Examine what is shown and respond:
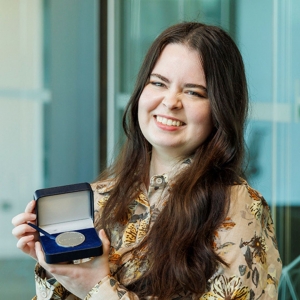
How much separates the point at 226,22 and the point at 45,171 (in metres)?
1.31

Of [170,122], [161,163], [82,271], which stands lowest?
[82,271]

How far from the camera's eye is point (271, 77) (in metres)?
2.87

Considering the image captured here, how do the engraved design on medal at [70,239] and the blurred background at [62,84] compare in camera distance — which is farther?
the blurred background at [62,84]

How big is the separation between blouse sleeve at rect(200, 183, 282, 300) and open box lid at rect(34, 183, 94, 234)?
370mm

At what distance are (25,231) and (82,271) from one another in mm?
198

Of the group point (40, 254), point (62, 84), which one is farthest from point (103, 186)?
point (62, 84)

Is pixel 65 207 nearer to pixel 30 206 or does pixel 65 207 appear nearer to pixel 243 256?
pixel 30 206

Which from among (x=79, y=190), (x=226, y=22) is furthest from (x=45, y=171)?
(x=79, y=190)

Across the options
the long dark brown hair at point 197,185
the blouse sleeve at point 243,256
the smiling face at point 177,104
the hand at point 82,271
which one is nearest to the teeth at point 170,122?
the smiling face at point 177,104

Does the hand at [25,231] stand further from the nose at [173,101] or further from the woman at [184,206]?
the nose at [173,101]

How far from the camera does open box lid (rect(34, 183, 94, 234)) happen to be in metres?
1.79

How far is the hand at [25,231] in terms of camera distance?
175 centimetres

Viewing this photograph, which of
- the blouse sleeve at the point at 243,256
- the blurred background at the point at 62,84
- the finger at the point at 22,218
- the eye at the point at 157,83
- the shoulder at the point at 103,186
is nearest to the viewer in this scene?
the blouse sleeve at the point at 243,256

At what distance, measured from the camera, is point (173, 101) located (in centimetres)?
180
